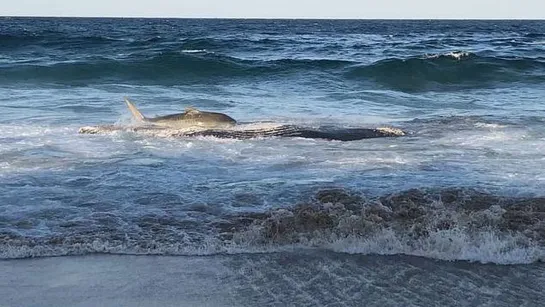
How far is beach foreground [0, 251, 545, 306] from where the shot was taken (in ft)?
13.7

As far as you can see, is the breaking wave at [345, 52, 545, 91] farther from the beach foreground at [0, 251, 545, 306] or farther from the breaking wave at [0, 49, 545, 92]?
the beach foreground at [0, 251, 545, 306]

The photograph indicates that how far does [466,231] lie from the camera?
17.6ft

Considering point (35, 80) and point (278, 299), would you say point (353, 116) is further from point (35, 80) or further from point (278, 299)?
point (35, 80)

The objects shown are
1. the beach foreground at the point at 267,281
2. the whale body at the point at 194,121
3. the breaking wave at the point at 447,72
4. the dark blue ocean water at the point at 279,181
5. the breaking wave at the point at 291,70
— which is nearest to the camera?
the beach foreground at the point at 267,281

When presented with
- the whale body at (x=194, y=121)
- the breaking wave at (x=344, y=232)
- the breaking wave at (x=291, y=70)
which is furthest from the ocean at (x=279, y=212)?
the breaking wave at (x=291, y=70)

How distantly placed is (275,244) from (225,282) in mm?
811

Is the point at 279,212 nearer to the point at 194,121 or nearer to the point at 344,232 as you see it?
the point at 344,232

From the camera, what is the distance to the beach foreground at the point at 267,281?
4.18 m

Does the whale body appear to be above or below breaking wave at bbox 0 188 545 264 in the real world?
below

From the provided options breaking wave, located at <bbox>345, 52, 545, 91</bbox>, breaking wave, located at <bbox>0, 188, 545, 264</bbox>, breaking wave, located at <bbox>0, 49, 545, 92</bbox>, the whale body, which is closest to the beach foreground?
breaking wave, located at <bbox>0, 188, 545, 264</bbox>

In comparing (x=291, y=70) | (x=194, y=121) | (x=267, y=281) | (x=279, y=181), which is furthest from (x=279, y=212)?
(x=291, y=70)

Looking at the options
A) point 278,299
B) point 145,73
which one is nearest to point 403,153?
point 278,299

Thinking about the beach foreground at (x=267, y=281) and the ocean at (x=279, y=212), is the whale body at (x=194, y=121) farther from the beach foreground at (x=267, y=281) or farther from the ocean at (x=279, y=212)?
the beach foreground at (x=267, y=281)

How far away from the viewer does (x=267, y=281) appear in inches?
177
